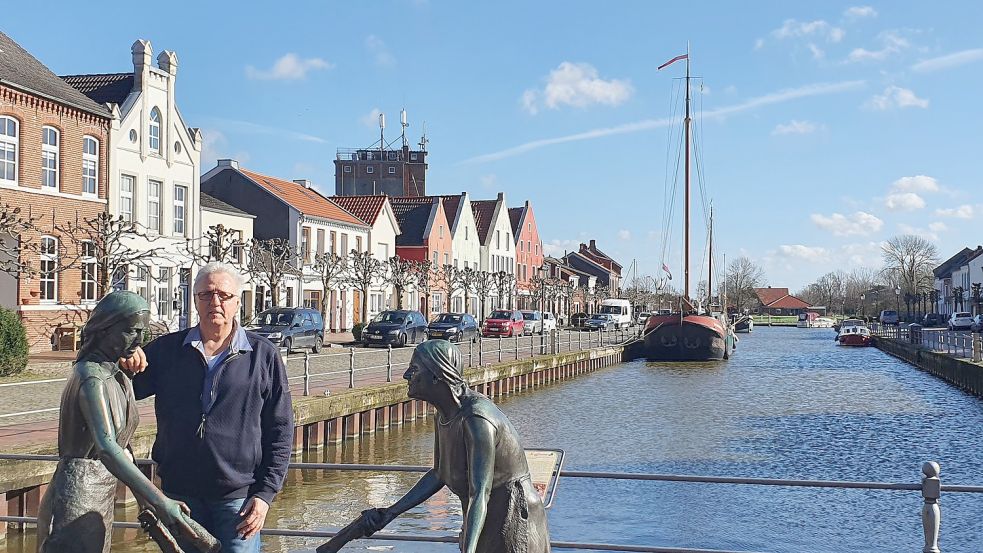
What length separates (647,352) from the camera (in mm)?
53875

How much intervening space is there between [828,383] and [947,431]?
14.5 m

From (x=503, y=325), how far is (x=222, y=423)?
50.9m

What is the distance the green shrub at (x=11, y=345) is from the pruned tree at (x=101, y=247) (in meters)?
3.50

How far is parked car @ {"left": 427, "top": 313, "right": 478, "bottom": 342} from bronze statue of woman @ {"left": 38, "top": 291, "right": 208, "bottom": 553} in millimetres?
39024

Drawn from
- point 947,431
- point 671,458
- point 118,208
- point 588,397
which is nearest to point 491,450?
point 671,458

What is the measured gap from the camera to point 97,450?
13.2 feet

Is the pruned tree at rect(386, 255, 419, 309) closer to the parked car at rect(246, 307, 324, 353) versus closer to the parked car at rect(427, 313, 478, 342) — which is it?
the parked car at rect(427, 313, 478, 342)

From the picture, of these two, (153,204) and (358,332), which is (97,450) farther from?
(358,332)

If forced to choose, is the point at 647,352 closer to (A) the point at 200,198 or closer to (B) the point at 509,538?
(A) the point at 200,198

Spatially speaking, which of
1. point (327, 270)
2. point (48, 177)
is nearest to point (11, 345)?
point (48, 177)

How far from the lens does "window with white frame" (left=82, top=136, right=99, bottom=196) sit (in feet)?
105

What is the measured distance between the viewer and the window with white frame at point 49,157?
30172mm

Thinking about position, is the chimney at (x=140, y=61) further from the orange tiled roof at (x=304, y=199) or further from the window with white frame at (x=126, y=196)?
the orange tiled roof at (x=304, y=199)

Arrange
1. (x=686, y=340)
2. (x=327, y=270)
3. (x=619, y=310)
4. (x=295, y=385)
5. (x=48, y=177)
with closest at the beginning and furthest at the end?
(x=295, y=385), (x=48, y=177), (x=327, y=270), (x=686, y=340), (x=619, y=310)
